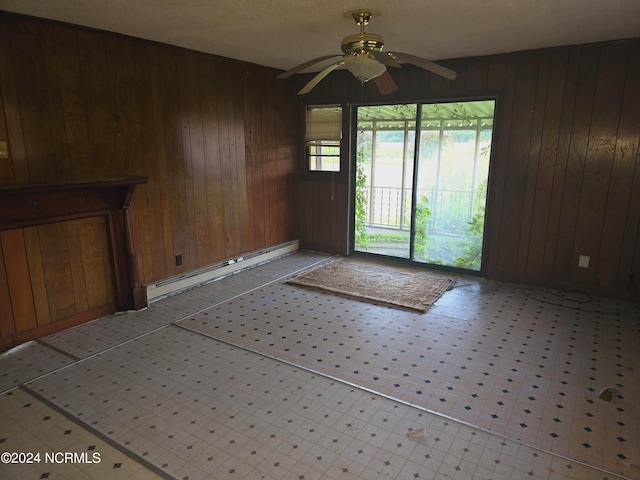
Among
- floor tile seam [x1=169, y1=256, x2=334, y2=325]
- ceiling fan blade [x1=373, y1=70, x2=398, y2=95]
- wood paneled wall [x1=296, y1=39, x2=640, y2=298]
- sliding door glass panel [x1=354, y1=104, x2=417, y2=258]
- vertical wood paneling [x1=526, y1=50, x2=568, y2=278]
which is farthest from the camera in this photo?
sliding door glass panel [x1=354, y1=104, x2=417, y2=258]

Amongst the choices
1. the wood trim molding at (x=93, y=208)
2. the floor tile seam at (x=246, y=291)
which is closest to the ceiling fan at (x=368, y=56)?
the wood trim molding at (x=93, y=208)

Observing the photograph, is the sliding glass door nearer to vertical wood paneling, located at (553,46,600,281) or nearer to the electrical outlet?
vertical wood paneling, located at (553,46,600,281)

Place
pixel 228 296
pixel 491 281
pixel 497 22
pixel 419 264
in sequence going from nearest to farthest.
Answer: pixel 497 22
pixel 228 296
pixel 491 281
pixel 419 264

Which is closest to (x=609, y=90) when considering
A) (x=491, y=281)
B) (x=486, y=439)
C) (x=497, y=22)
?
(x=497, y=22)

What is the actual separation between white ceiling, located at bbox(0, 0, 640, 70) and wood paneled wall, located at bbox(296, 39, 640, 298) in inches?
10.8

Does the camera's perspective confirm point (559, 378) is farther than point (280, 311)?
No

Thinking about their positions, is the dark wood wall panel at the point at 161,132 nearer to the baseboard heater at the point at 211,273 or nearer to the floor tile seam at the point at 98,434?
the baseboard heater at the point at 211,273

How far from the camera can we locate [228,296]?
4.13 meters

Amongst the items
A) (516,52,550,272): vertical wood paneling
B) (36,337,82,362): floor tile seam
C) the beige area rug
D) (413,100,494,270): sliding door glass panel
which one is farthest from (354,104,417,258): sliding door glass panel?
(36,337,82,362): floor tile seam

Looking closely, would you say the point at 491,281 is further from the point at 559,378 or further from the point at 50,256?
the point at 50,256

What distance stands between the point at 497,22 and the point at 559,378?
2.54m

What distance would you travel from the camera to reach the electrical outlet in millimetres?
4082

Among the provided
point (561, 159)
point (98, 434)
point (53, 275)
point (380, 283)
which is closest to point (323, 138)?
point (380, 283)

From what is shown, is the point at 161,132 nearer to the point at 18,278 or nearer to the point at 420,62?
the point at 18,278
